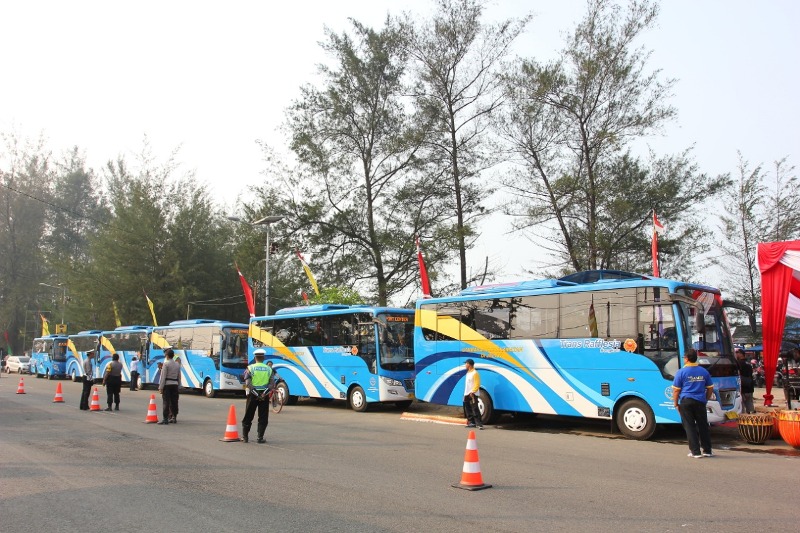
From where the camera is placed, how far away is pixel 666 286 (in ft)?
42.7

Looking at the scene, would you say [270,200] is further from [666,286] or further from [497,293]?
[666,286]

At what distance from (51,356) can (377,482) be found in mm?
43112

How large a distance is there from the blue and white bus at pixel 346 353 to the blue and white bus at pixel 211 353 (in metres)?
3.68

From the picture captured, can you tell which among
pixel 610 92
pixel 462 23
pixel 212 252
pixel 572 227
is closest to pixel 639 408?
pixel 572 227

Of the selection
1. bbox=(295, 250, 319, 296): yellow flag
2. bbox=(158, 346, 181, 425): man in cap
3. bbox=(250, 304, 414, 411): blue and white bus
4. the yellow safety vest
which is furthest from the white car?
the yellow safety vest

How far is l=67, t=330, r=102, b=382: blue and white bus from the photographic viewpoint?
38375mm

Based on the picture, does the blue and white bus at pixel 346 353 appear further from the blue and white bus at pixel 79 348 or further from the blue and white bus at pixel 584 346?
the blue and white bus at pixel 79 348

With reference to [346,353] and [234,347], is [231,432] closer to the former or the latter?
[346,353]

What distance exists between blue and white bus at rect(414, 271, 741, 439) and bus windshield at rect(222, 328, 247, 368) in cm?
1149

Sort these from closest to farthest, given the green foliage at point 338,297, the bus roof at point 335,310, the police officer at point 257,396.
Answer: the police officer at point 257,396
the bus roof at point 335,310
the green foliage at point 338,297

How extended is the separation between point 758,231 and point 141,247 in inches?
1500

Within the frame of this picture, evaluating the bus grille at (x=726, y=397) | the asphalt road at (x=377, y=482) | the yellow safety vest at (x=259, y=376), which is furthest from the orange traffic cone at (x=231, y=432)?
the bus grille at (x=726, y=397)

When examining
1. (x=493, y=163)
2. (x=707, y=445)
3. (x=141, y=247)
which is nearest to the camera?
(x=707, y=445)

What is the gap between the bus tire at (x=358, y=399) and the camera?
20203 millimetres
